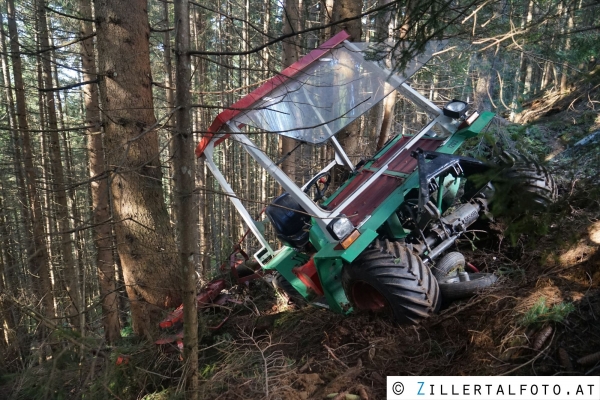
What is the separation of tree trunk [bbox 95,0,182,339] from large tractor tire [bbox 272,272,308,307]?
140 centimetres

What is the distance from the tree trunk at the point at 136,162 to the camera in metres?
3.41

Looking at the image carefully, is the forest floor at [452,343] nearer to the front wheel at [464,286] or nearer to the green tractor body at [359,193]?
the front wheel at [464,286]

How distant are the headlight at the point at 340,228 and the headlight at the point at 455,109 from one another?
193 cm

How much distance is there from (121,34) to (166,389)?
3.06 metres

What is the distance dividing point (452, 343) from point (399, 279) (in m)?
0.60

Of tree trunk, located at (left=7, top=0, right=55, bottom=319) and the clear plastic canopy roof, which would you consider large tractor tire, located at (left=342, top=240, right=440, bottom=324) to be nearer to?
the clear plastic canopy roof

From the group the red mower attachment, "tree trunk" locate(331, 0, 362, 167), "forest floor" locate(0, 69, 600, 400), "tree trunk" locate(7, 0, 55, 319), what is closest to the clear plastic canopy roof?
"tree trunk" locate(331, 0, 362, 167)

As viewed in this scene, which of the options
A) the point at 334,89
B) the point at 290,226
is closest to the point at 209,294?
the point at 290,226

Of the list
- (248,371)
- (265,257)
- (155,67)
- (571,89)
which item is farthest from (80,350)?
(155,67)

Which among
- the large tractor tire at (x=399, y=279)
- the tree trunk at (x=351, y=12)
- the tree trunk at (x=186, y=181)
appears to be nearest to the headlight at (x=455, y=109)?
the tree trunk at (x=351, y=12)

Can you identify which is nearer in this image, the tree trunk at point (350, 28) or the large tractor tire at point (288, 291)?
the large tractor tire at point (288, 291)

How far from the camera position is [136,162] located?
360 centimetres

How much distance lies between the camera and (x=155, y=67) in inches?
539

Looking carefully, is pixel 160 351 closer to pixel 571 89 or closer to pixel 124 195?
pixel 124 195
